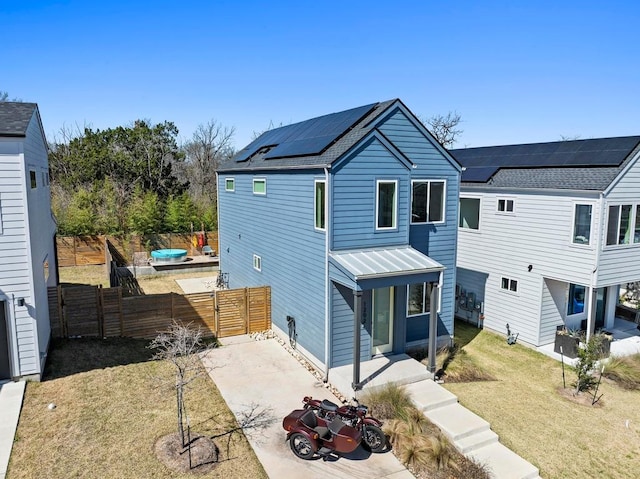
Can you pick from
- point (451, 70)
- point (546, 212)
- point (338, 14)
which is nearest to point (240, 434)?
point (546, 212)

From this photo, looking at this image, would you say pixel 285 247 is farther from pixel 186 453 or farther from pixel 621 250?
pixel 621 250

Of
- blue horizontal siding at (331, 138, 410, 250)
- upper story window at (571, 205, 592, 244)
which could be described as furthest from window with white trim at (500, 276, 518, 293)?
blue horizontal siding at (331, 138, 410, 250)

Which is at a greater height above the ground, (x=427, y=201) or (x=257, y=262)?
(x=427, y=201)

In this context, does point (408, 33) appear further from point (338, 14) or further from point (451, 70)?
point (451, 70)

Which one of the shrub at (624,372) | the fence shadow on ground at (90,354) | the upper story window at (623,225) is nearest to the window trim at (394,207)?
the upper story window at (623,225)

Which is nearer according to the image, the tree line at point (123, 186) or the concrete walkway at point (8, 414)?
the concrete walkway at point (8, 414)

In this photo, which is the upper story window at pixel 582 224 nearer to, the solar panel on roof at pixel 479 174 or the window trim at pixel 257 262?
the solar panel on roof at pixel 479 174

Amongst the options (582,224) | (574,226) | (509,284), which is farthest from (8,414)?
(582,224)
